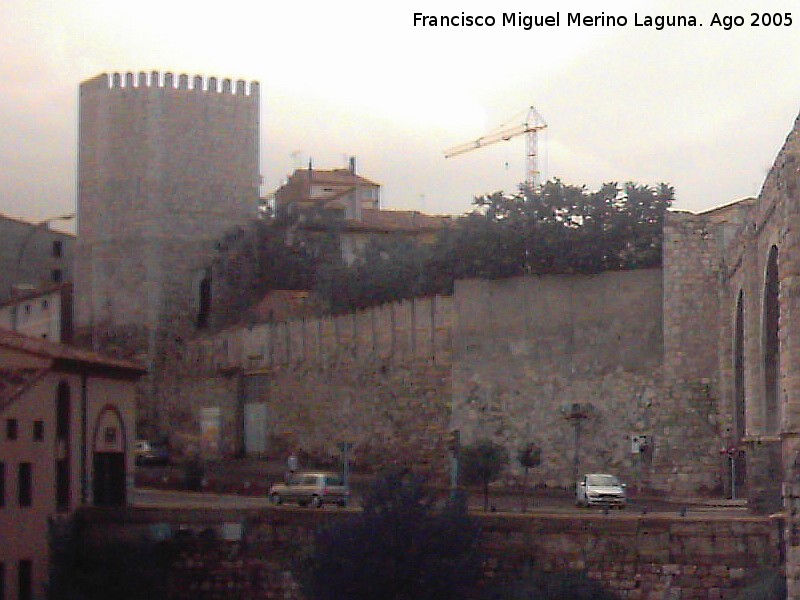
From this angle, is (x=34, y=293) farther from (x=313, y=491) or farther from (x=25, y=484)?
(x=25, y=484)

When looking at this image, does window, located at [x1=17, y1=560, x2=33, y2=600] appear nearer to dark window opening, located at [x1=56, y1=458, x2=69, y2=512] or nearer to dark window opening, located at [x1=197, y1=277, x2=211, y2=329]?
dark window opening, located at [x1=56, y1=458, x2=69, y2=512]

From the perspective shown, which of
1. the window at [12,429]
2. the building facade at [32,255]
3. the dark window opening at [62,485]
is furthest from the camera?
the building facade at [32,255]

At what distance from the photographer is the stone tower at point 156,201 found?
56094 millimetres

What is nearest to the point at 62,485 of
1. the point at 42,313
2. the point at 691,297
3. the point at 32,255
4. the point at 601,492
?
the point at 601,492

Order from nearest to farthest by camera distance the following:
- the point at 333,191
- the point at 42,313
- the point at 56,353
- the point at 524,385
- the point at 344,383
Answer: the point at 56,353 → the point at 524,385 → the point at 344,383 → the point at 42,313 → the point at 333,191

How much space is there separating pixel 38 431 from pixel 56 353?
5.05ft

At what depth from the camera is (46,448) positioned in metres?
30.4

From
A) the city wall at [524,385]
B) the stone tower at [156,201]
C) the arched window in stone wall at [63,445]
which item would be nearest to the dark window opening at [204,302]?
the stone tower at [156,201]

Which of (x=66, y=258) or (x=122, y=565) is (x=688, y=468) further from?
(x=66, y=258)

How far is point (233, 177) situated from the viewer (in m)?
57.3

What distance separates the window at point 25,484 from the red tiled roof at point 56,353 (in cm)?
204

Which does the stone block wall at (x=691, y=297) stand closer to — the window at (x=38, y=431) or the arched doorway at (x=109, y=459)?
the arched doorway at (x=109, y=459)

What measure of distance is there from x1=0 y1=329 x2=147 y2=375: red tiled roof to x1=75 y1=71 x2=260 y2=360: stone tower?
2164cm

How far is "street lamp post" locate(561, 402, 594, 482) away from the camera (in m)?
37.1
